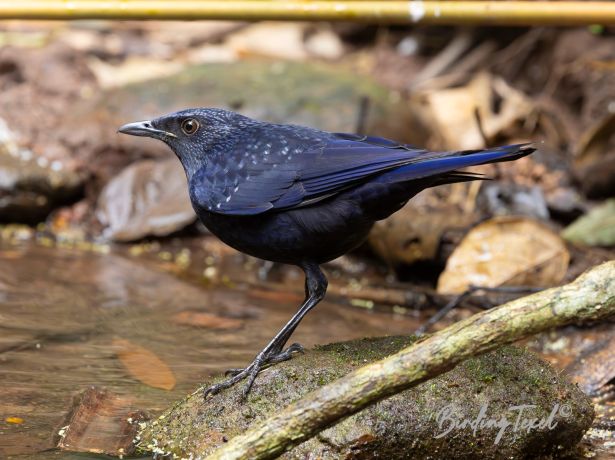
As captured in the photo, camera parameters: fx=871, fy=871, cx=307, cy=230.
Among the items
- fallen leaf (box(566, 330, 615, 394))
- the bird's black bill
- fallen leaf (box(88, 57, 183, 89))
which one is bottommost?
fallen leaf (box(566, 330, 615, 394))

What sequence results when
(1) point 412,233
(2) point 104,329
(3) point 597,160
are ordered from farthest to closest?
1. (3) point 597,160
2. (1) point 412,233
3. (2) point 104,329

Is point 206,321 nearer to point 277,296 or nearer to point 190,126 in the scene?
point 277,296

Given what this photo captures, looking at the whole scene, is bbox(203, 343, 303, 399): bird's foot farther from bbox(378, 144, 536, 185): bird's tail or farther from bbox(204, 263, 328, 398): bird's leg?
bbox(378, 144, 536, 185): bird's tail

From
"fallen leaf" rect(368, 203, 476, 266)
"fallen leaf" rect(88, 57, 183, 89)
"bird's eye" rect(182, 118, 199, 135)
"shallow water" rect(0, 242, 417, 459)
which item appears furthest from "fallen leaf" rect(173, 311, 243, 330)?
"fallen leaf" rect(88, 57, 183, 89)

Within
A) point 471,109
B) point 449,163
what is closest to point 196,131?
point 449,163

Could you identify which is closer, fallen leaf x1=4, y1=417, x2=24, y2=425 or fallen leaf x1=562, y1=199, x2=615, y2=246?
fallen leaf x1=4, y1=417, x2=24, y2=425
